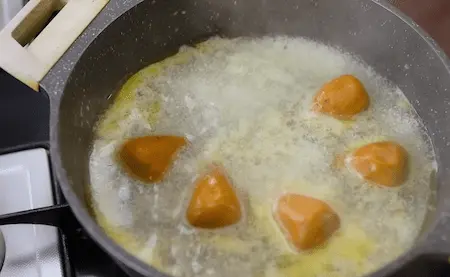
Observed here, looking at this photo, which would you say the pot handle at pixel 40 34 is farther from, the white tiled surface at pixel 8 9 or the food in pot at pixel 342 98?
the food in pot at pixel 342 98

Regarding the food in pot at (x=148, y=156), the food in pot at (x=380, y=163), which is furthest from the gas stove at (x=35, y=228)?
the food in pot at (x=380, y=163)

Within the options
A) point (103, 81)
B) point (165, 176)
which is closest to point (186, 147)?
point (165, 176)

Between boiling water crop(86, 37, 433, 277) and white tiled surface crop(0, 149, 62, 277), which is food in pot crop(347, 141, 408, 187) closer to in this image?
boiling water crop(86, 37, 433, 277)

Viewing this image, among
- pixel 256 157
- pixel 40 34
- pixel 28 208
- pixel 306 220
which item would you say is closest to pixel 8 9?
pixel 40 34

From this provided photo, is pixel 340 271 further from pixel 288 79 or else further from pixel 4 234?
pixel 4 234

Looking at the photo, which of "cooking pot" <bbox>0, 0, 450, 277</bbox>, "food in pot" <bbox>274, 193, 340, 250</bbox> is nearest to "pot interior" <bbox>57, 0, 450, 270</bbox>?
"cooking pot" <bbox>0, 0, 450, 277</bbox>

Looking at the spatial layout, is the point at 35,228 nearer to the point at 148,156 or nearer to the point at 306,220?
the point at 148,156
